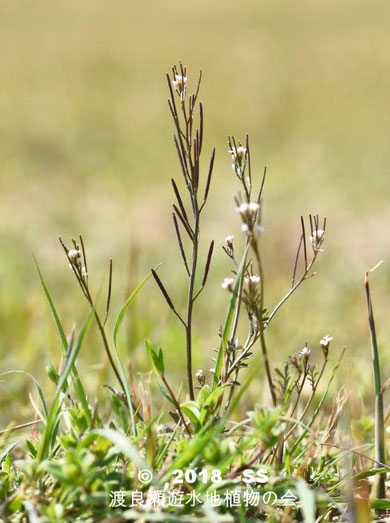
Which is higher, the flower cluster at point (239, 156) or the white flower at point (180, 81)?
the white flower at point (180, 81)

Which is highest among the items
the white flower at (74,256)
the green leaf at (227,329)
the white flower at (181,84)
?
the white flower at (181,84)

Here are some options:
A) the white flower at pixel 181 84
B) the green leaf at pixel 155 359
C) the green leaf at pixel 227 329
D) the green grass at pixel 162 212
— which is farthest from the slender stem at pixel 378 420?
the white flower at pixel 181 84

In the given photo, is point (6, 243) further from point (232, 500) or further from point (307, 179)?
point (232, 500)

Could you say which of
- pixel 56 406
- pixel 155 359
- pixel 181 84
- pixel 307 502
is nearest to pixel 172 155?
pixel 181 84

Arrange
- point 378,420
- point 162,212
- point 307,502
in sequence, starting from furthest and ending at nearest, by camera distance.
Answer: point 162,212
point 378,420
point 307,502

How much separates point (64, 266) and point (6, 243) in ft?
2.53

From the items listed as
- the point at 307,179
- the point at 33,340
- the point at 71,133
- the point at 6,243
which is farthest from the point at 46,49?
the point at 33,340

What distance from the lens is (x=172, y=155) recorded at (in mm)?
11367

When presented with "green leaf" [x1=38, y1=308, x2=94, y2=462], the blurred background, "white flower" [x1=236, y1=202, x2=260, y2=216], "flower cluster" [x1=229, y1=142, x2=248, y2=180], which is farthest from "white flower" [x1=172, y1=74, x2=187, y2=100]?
the blurred background

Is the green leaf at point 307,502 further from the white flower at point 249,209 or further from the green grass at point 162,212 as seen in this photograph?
the white flower at point 249,209

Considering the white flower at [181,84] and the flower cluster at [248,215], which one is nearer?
the flower cluster at [248,215]

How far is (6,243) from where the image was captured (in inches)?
267

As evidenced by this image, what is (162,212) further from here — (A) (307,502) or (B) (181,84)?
(A) (307,502)

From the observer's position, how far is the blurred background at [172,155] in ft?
14.2
